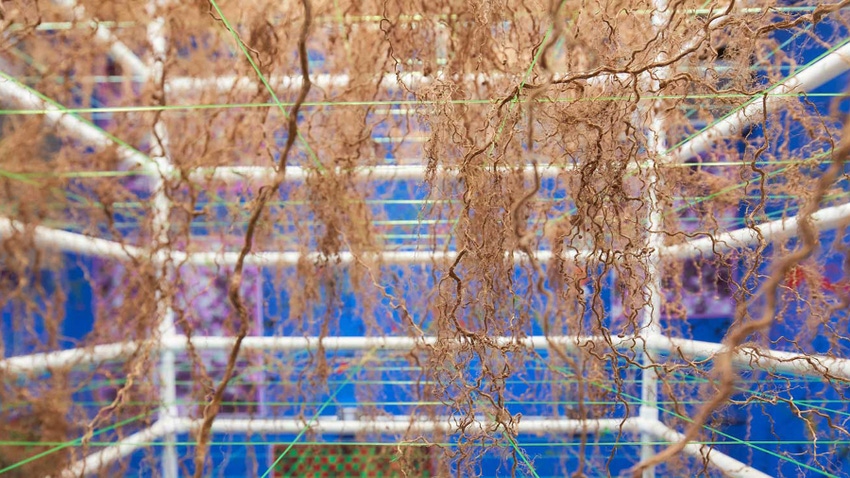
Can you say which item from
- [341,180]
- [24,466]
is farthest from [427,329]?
[24,466]

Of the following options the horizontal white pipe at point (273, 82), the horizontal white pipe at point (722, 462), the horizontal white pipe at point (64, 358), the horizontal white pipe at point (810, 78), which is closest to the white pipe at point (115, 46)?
the horizontal white pipe at point (273, 82)

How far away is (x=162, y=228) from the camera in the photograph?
1280 mm

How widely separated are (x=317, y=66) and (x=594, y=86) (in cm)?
96

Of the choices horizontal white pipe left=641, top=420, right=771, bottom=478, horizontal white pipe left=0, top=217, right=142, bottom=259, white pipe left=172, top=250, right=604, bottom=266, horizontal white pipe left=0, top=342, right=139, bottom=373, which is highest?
horizontal white pipe left=0, top=217, right=142, bottom=259

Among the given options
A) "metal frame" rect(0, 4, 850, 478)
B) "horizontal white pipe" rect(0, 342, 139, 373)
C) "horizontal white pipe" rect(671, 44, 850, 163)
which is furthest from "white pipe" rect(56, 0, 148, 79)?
"horizontal white pipe" rect(671, 44, 850, 163)

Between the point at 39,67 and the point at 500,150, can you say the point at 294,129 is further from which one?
the point at 39,67

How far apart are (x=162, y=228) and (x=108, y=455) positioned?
1.85ft

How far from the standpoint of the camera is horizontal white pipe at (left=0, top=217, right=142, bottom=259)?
1.08 metres

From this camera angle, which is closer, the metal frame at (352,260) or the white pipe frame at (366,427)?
the metal frame at (352,260)

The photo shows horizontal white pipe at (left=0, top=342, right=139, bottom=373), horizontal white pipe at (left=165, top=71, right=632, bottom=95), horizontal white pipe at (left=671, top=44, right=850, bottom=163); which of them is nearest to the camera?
horizontal white pipe at (left=671, top=44, right=850, bottom=163)

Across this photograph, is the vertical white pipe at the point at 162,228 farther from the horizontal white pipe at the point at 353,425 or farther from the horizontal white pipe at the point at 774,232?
the horizontal white pipe at the point at 774,232

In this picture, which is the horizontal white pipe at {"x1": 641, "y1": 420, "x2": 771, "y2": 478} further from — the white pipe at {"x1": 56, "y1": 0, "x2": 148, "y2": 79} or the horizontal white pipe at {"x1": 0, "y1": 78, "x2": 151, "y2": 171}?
the white pipe at {"x1": 56, "y1": 0, "x2": 148, "y2": 79}

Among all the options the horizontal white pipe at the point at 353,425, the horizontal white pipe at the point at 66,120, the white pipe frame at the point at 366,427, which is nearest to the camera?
the horizontal white pipe at the point at 66,120

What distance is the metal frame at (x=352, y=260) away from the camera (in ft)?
3.00
